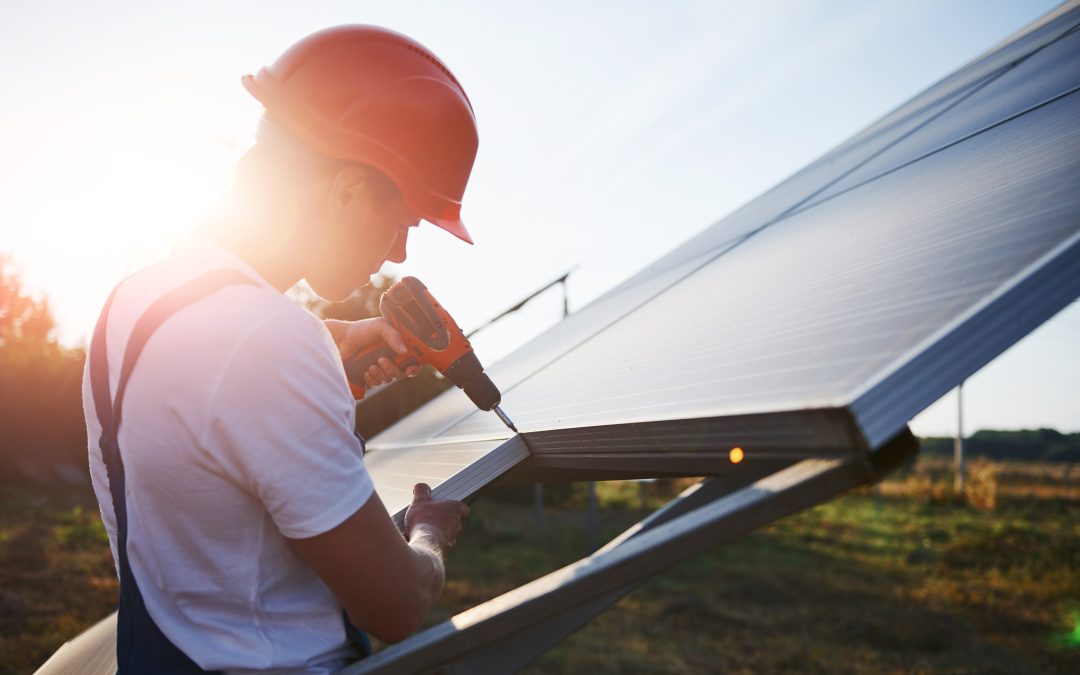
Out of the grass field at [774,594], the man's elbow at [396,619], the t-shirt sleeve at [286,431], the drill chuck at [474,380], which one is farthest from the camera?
the grass field at [774,594]

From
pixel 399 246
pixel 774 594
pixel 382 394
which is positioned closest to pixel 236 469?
pixel 399 246

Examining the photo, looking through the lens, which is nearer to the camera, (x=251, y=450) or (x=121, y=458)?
(x=251, y=450)

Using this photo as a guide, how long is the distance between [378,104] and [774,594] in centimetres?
777

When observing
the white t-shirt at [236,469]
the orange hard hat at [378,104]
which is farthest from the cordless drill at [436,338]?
the white t-shirt at [236,469]

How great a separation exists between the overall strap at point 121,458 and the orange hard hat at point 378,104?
47 cm

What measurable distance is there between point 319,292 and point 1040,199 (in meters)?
1.43

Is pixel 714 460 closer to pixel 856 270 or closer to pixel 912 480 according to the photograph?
pixel 856 270

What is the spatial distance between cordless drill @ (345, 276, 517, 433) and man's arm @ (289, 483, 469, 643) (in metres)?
0.92

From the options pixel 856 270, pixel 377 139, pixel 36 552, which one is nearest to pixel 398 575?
pixel 377 139

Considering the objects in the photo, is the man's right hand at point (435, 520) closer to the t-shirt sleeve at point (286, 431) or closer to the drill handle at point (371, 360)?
the t-shirt sleeve at point (286, 431)

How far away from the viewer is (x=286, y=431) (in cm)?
114

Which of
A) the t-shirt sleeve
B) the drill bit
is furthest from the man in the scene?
the drill bit

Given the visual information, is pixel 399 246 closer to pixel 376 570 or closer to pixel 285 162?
pixel 285 162

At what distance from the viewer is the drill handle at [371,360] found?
2488 millimetres
